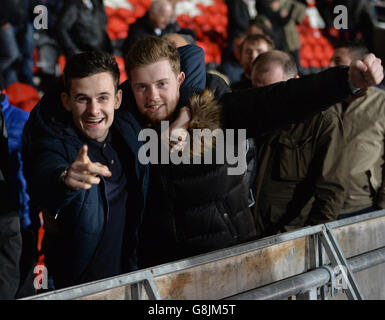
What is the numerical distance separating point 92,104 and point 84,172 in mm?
437

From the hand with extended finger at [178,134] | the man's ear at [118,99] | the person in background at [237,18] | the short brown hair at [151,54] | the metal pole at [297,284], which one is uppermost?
the person in background at [237,18]

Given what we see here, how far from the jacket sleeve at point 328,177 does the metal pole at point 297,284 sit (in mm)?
757

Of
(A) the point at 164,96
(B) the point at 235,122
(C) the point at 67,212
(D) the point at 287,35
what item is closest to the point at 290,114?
(B) the point at 235,122

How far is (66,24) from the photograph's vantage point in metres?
4.89

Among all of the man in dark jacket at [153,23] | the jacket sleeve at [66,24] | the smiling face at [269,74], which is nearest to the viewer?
the smiling face at [269,74]

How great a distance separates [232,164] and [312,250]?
0.43 m

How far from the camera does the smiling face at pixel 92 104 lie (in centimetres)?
198

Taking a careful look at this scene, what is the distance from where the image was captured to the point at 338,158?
287 cm

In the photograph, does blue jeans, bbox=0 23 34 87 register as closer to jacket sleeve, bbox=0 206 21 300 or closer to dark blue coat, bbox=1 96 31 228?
dark blue coat, bbox=1 96 31 228

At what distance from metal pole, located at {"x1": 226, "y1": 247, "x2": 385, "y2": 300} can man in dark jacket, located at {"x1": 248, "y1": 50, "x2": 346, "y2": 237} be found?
79 cm

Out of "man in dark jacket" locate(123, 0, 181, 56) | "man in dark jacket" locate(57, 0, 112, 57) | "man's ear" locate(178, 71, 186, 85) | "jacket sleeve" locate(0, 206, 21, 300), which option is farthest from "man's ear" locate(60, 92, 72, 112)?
"man in dark jacket" locate(57, 0, 112, 57)

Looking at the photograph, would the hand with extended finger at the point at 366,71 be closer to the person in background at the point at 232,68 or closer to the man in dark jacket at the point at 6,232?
the man in dark jacket at the point at 6,232

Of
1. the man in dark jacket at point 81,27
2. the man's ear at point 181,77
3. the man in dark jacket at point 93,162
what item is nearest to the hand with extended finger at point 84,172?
the man in dark jacket at point 93,162

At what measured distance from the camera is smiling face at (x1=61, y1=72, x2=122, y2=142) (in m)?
1.98
